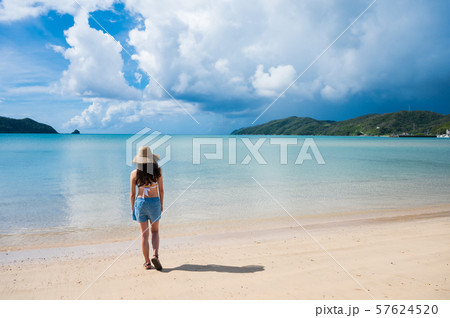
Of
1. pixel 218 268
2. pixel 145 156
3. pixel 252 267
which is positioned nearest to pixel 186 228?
pixel 218 268

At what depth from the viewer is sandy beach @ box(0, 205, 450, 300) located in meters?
4.66

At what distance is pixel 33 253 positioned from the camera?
709 centimetres

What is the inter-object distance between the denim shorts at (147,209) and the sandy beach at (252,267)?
1.08 m

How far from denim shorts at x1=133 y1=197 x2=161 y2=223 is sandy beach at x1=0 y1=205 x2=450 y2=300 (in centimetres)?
A: 108

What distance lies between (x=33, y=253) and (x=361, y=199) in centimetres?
1356

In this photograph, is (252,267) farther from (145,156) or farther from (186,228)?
(186,228)

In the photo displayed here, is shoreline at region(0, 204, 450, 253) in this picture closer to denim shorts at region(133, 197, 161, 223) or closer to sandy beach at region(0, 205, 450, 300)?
sandy beach at region(0, 205, 450, 300)

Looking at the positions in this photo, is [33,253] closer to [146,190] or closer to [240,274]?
[146,190]

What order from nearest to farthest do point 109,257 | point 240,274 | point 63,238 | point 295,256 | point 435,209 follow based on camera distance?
1. point 240,274
2. point 295,256
3. point 109,257
4. point 63,238
5. point 435,209

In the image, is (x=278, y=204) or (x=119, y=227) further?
(x=278, y=204)

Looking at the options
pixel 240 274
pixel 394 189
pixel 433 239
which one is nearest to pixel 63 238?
pixel 240 274

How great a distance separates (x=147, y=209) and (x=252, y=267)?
2391 mm

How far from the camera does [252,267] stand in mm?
5660

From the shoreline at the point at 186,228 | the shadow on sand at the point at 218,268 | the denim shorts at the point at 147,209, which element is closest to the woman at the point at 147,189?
the denim shorts at the point at 147,209
